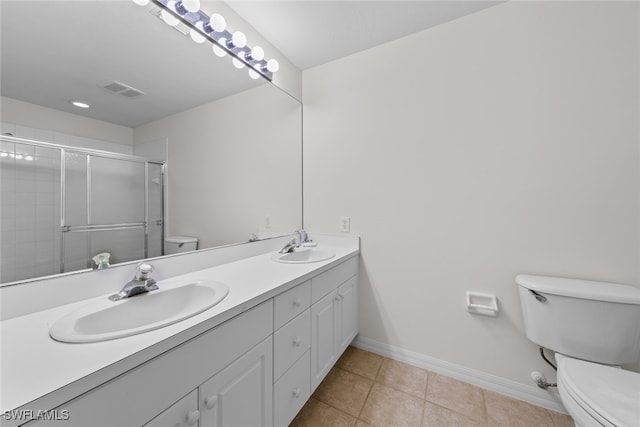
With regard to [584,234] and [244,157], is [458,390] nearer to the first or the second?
[584,234]

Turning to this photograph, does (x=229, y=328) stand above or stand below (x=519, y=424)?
above

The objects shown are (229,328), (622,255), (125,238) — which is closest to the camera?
(229,328)

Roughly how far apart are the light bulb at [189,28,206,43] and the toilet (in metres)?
2.12

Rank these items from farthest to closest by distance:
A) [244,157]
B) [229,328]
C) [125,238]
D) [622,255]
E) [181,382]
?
[244,157] → [622,255] → [125,238] → [229,328] → [181,382]

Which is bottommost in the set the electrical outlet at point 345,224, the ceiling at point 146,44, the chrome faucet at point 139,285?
the chrome faucet at point 139,285

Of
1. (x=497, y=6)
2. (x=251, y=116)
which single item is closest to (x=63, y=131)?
(x=251, y=116)

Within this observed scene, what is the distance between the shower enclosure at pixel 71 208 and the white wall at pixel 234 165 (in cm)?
12

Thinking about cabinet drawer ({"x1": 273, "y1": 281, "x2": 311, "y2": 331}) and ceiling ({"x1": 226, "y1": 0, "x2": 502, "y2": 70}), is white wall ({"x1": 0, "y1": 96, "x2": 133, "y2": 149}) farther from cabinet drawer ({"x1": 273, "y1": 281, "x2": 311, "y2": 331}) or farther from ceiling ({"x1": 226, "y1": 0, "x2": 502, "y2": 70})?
ceiling ({"x1": 226, "y1": 0, "x2": 502, "y2": 70})

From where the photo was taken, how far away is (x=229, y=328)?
778 millimetres

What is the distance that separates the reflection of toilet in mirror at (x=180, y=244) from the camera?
1.13 m

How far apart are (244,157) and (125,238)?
2.67 ft

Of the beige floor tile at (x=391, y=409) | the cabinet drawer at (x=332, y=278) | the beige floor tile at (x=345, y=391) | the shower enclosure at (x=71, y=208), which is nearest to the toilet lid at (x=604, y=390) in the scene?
the beige floor tile at (x=391, y=409)

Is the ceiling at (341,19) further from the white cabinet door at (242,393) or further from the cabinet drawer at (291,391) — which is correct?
the cabinet drawer at (291,391)

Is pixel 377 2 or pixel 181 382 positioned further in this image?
pixel 377 2
